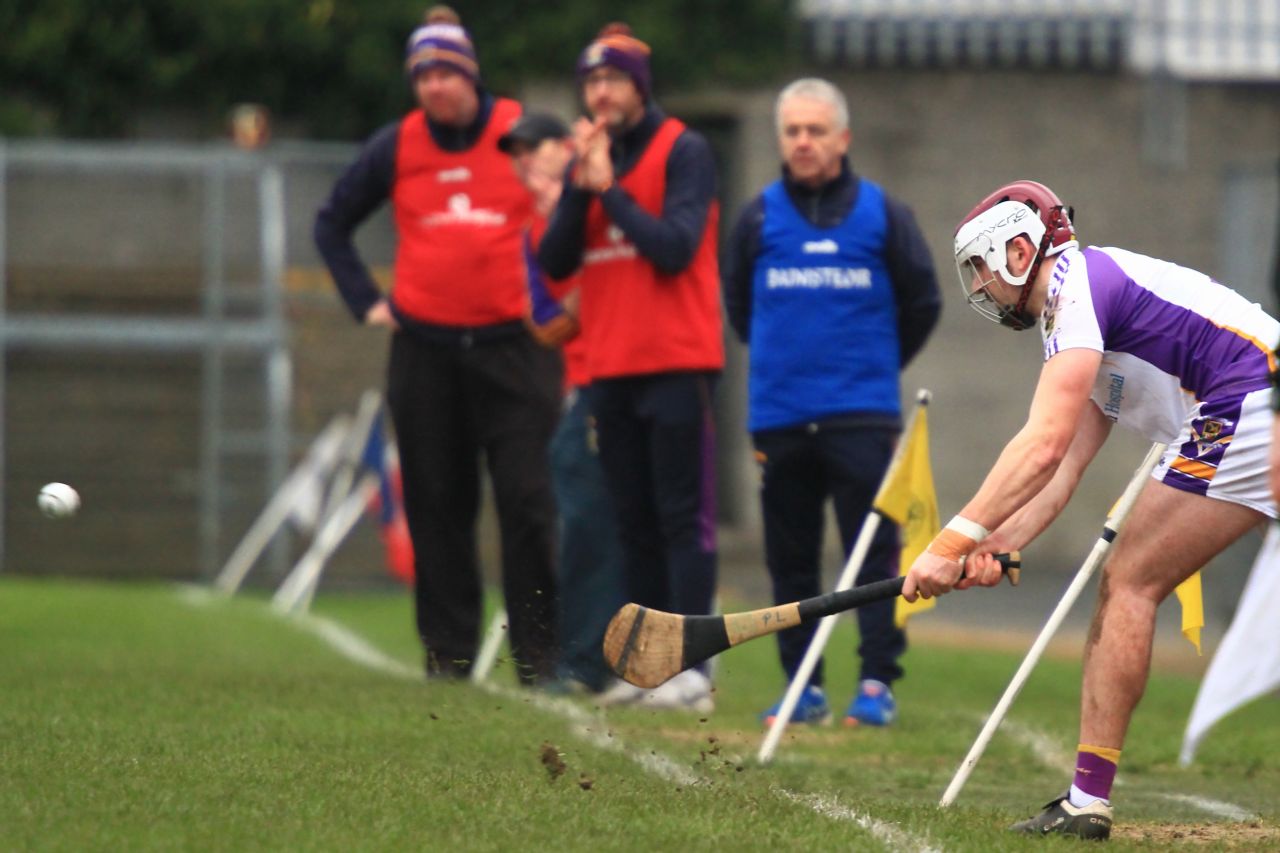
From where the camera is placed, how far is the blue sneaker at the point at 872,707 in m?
9.05

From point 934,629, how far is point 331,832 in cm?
1096

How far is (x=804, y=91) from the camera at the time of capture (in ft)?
30.3

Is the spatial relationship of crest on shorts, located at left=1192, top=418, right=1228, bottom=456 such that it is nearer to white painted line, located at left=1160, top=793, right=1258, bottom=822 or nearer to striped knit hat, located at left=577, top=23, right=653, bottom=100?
white painted line, located at left=1160, top=793, right=1258, bottom=822

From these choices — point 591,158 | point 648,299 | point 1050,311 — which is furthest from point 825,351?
point 1050,311

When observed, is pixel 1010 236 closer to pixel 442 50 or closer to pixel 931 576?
pixel 931 576

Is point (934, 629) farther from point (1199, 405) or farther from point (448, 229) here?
point (1199, 405)

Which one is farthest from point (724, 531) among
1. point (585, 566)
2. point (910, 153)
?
point (585, 566)

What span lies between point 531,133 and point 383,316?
104 centimetres

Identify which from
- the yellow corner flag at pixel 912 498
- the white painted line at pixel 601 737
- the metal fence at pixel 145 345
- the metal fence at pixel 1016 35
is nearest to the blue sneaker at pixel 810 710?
the yellow corner flag at pixel 912 498

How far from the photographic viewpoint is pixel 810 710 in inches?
355

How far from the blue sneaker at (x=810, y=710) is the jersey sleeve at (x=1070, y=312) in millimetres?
2982

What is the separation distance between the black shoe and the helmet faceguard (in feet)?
4.45

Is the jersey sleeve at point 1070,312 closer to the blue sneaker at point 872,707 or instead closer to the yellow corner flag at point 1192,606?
the yellow corner flag at point 1192,606

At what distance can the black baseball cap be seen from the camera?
9.80 meters
